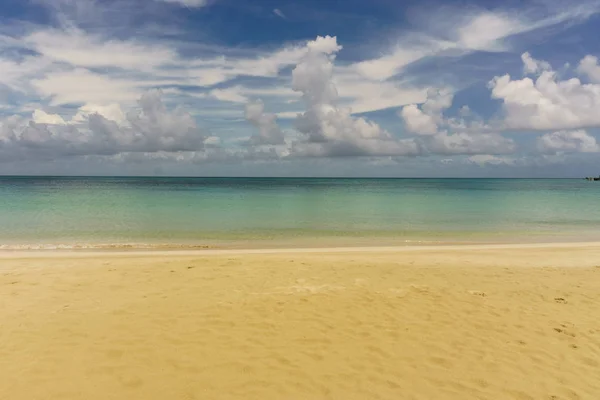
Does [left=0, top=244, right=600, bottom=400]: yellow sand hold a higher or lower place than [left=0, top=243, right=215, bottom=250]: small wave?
higher

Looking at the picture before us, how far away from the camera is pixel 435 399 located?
5.54 metres

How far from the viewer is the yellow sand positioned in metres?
5.78

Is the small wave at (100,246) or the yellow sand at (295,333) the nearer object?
the yellow sand at (295,333)

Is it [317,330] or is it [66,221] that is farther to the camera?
[66,221]

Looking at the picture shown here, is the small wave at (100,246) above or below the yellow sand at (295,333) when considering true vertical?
below

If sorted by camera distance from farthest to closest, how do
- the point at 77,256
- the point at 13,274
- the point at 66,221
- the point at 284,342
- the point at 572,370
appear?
the point at 66,221 → the point at 77,256 → the point at 13,274 → the point at 284,342 → the point at 572,370

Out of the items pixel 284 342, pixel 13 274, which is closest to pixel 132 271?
pixel 13 274

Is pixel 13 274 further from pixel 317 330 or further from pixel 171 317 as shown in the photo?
pixel 317 330

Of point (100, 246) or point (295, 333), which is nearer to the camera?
point (295, 333)

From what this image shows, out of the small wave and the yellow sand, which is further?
the small wave

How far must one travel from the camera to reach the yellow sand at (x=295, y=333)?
5.78 metres

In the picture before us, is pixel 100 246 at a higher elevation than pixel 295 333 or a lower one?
lower

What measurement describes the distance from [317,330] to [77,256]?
515 inches

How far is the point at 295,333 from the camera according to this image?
752cm
